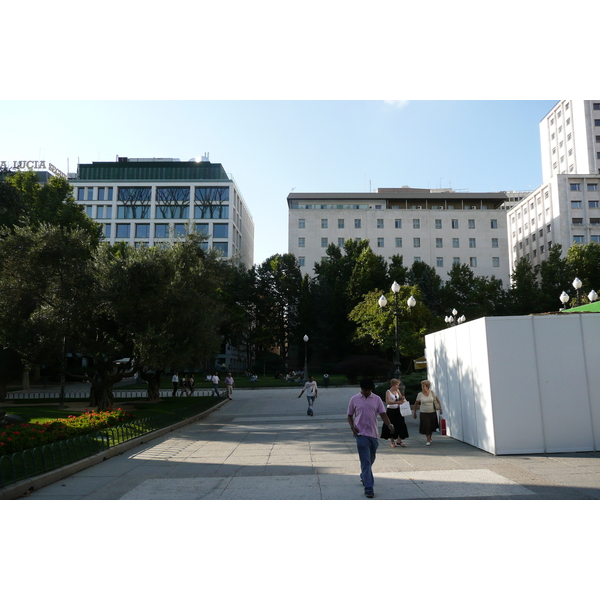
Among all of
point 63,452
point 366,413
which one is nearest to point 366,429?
point 366,413

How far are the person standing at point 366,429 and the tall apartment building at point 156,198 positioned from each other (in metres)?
74.1

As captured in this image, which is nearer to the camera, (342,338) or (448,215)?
(342,338)

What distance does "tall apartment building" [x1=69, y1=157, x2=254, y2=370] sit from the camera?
81.6m

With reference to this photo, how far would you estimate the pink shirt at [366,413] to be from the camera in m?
7.62

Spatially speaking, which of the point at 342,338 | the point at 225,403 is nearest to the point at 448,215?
the point at 342,338

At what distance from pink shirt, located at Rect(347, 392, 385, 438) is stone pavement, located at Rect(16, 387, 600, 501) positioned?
955 mm

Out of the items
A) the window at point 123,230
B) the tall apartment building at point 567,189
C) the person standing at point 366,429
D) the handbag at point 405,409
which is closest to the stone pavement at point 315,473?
the person standing at point 366,429

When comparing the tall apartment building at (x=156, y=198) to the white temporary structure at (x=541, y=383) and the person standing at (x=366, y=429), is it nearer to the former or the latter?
the white temporary structure at (x=541, y=383)

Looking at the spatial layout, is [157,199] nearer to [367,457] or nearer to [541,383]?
[541,383]

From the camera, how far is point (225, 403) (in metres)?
30.7

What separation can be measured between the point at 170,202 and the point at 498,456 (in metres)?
78.5

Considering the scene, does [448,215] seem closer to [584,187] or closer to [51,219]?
[584,187]

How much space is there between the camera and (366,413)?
7715mm

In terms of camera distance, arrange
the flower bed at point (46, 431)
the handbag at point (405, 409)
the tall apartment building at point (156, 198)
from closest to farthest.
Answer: the flower bed at point (46, 431) < the handbag at point (405, 409) < the tall apartment building at point (156, 198)
